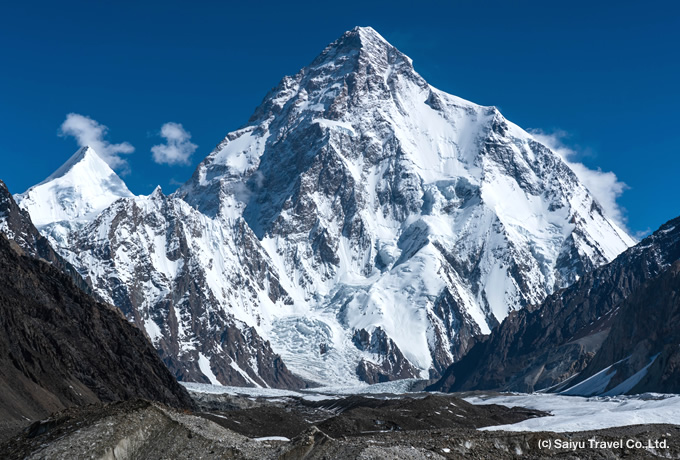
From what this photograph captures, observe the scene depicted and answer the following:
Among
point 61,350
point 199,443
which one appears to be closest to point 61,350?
point 61,350

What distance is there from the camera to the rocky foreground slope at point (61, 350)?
114m

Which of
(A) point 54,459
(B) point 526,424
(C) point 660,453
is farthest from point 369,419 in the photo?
(A) point 54,459

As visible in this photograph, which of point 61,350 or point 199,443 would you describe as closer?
point 199,443

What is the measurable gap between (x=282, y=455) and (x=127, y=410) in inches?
306

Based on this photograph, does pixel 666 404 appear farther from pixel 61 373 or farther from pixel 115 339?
pixel 115 339

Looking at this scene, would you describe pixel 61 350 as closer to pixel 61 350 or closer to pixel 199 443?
pixel 61 350

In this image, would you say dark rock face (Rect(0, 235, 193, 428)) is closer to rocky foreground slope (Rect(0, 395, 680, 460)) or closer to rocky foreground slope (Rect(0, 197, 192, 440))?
rocky foreground slope (Rect(0, 197, 192, 440))

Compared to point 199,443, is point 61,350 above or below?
above

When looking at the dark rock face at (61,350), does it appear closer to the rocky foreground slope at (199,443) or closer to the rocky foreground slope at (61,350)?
the rocky foreground slope at (61,350)

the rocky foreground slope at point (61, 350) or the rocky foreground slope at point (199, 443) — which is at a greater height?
the rocky foreground slope at point (61, 350)

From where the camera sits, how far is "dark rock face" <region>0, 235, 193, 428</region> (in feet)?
375

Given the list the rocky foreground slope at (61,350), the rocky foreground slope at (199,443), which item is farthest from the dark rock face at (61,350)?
the rocky foreground slope at (199,443)

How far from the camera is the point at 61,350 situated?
140 meters

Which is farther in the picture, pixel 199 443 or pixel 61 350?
pixel 61 350
